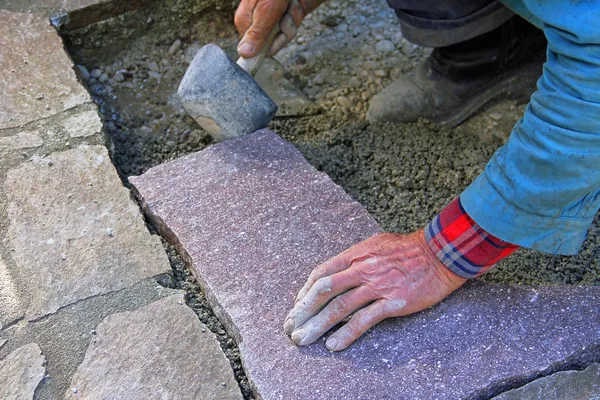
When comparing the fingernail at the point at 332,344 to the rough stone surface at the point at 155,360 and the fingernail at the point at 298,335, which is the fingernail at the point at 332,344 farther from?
the rough stone surface at the point at 155,360

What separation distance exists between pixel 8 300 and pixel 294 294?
0.82 meters

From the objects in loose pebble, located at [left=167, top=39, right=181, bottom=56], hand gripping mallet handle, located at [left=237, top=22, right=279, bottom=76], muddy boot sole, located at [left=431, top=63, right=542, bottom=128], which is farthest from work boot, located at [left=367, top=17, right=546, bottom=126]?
loose pebble, located at [left=167, top=39, right=181, bottom=56]

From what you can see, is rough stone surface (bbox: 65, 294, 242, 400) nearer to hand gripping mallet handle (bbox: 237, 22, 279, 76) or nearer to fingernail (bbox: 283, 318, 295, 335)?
fingernail (bbox: 283, 318, 295, 335)

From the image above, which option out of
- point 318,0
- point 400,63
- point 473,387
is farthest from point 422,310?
point 400,63

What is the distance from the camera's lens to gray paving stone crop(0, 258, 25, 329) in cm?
185

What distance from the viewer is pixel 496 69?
9.34 ft

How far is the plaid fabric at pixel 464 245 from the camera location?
1.76 m

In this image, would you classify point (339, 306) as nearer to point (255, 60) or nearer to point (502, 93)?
point (255, 60)

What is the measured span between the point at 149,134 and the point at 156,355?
1294 millimetres

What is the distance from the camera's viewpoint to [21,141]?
2340 millimetres

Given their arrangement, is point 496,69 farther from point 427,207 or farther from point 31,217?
point 31,217

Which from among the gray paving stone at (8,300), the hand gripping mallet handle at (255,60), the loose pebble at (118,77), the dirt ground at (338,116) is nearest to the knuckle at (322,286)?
the dirt ground at (338,116)

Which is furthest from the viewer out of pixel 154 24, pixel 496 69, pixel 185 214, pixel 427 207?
pixel 154 24

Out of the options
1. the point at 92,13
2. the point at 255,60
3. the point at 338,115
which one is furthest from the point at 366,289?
the point at 92,13
